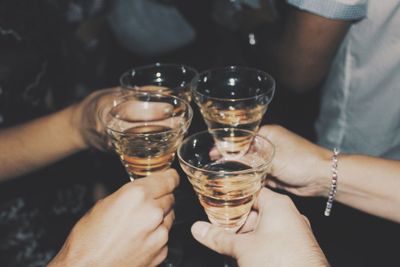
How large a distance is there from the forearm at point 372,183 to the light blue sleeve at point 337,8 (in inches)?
24.5

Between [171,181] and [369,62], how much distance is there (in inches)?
46.8

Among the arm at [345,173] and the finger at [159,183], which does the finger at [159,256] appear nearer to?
the finger at [159,183]

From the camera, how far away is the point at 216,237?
1.20 m

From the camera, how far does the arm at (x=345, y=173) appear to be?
1.58 metres

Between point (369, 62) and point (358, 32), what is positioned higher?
point (358, 32)

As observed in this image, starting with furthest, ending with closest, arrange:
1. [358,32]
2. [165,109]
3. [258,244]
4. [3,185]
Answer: [3,185]
[358,32]
[165,109]
[258,244]

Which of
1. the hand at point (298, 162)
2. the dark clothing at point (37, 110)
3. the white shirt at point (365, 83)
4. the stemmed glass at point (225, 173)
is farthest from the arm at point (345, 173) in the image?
the dark clothing at point (37, 110)

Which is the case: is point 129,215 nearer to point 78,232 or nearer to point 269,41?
point 78,232

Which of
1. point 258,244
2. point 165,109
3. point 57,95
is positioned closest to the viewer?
point 258,244

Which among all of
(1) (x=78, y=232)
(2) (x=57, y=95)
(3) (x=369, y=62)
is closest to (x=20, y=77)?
(2) (x=57, y=95)

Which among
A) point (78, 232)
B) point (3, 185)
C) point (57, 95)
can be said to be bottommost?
point (3, 185)

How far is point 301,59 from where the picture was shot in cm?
211

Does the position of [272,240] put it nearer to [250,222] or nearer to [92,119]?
[250,222]

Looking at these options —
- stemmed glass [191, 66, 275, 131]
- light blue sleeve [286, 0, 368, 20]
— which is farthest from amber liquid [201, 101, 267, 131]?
light blue sleeve [286, 0, 368, 20]
